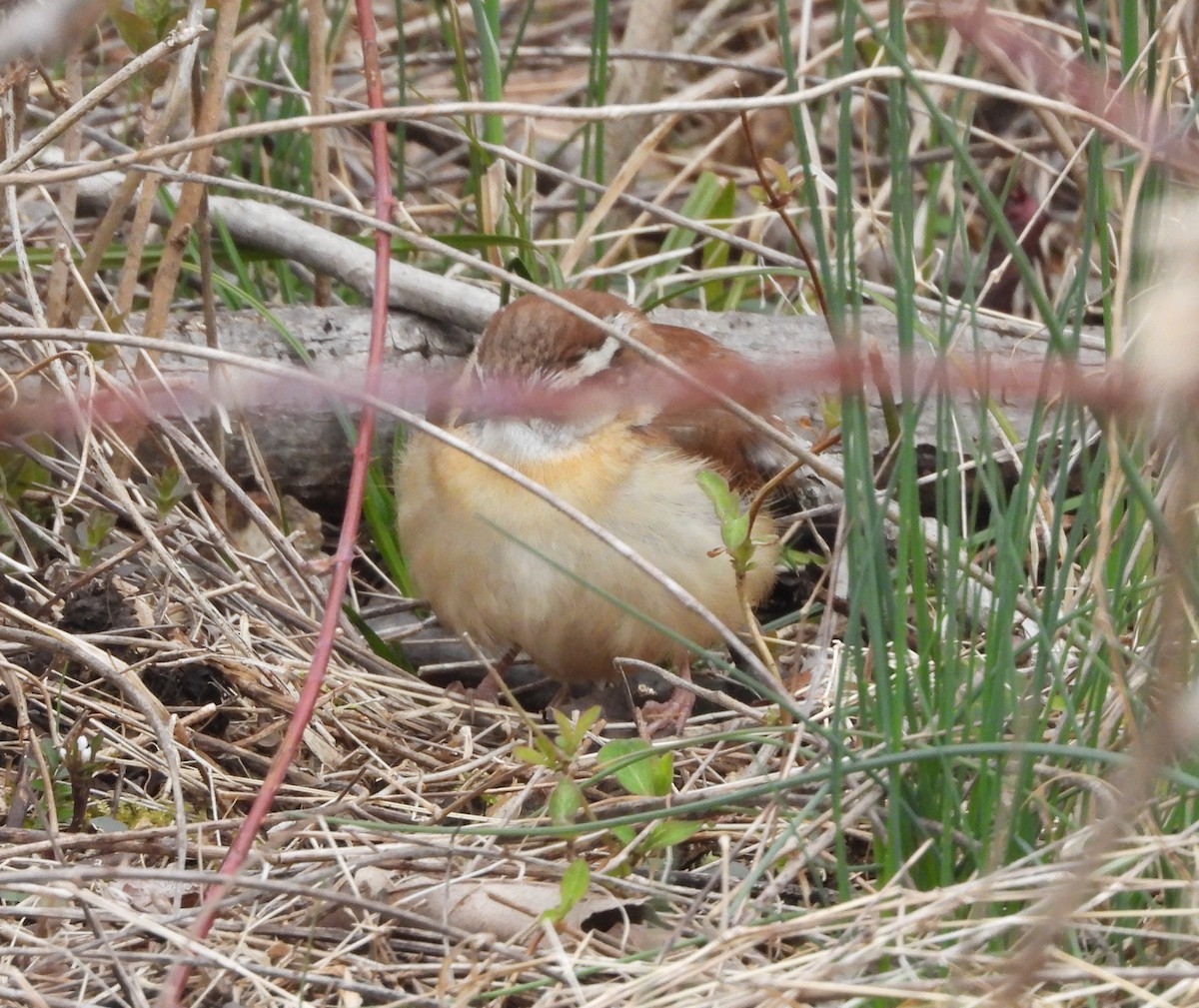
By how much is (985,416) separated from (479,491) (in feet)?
4.83

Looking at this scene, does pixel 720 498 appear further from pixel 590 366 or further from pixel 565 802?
pixel 590 366

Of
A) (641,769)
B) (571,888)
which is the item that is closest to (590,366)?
(641,769)

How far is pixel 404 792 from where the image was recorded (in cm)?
281

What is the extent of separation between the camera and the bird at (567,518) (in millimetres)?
3305

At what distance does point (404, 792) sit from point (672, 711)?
2.72ft

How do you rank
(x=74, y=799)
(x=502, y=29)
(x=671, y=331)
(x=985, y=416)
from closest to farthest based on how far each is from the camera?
(x=985, y=416)
(x=74, y=799)
(x=671, y=331)
(x=502, y=29)

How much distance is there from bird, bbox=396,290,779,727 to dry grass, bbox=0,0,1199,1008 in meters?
0.23

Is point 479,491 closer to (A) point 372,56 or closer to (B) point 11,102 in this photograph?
(A) point 372,56

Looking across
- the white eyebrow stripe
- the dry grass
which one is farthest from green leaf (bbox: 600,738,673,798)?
the white eyebrow stripe

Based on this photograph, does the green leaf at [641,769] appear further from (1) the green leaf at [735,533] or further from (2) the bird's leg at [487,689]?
(2) the bird's leg at [487,689]

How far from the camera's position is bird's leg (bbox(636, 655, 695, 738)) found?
3.33 m

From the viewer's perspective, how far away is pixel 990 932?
76.9 inches

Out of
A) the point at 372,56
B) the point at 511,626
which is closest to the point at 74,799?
the point at 511,626

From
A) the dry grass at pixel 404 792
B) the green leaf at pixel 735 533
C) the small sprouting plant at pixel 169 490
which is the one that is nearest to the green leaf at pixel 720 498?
the green leaf at pixel 735 533
